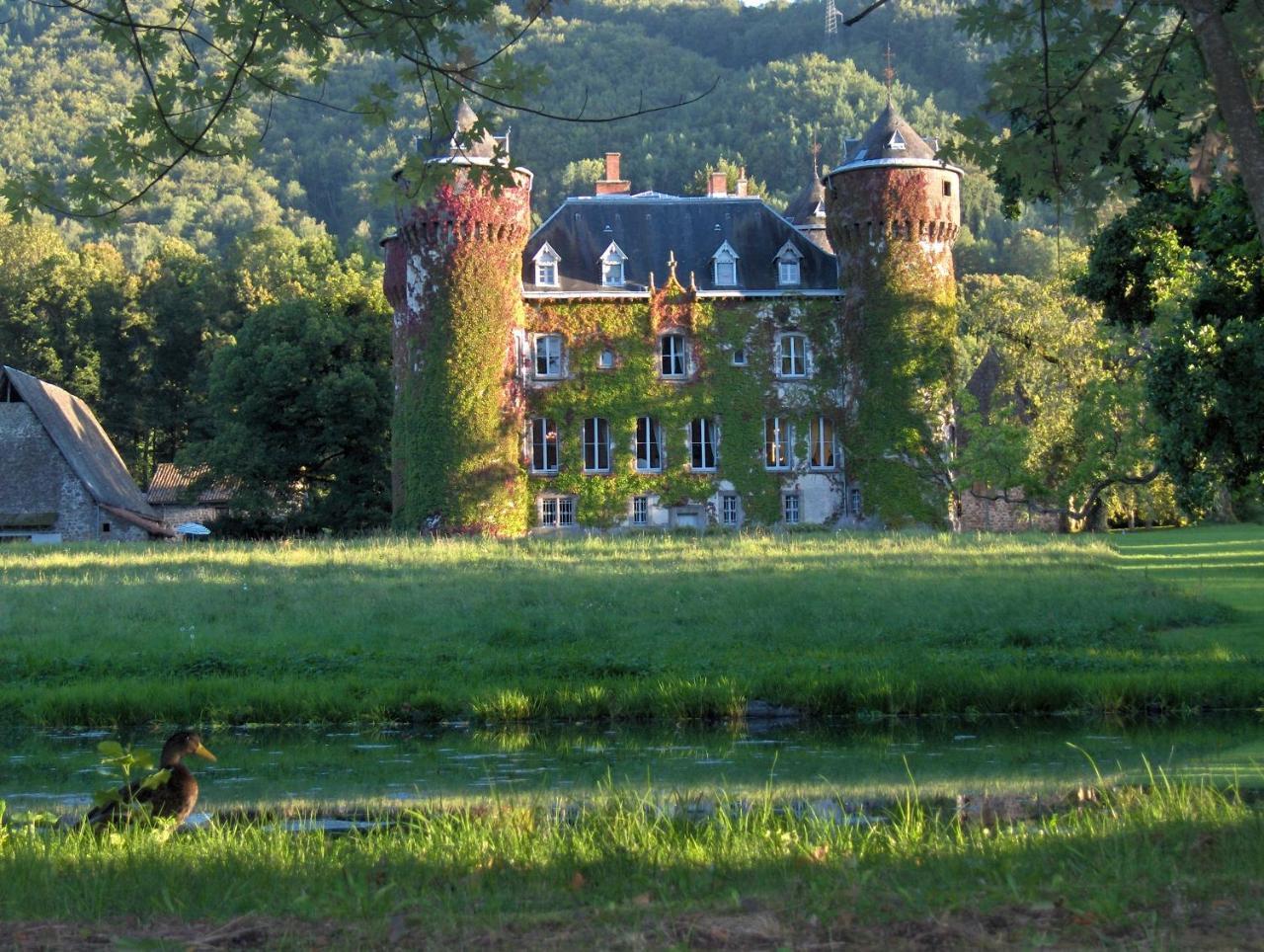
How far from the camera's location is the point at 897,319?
166 ft

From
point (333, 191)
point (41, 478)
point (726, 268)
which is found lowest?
point (41, 478)

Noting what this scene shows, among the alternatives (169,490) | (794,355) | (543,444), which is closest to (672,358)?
(794,355)

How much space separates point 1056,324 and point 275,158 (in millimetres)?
104503

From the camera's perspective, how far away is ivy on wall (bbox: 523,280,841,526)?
171 feet

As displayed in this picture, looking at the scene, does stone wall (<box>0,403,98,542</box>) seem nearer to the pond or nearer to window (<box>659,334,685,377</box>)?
window (<box>659,334,685,377</box>)

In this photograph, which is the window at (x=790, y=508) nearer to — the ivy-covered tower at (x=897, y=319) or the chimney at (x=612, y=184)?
the ivy-covered tower at (x=897, y=319)

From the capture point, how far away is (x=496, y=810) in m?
10.9

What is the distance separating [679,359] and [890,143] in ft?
33.8

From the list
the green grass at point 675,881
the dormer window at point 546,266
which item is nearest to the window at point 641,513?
the dormer window at point 546,266

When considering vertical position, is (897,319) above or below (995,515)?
above

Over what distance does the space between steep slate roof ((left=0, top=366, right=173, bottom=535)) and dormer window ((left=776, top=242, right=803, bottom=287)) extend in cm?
2626

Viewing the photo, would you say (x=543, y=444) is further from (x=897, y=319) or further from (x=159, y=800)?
(x=159, y=800)

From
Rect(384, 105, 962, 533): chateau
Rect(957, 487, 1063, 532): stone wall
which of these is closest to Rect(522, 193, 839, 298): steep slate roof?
Rect(384, 105, 962, 533): chateau

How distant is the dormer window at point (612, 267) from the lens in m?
52.9
